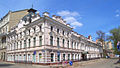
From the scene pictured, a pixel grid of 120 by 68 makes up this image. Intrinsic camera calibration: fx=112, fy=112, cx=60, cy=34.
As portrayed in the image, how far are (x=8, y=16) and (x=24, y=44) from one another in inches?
799

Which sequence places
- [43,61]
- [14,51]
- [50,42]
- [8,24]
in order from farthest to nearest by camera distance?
1. [8,24]
2. [14,51]
3. [50,42]
4. [43,61]

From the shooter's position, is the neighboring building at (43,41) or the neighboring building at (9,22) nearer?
the neighboring building at (43,41)

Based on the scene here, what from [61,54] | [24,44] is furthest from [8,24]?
[61,54]

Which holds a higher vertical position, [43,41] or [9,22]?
[9,22]

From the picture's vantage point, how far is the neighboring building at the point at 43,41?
23.2 metres

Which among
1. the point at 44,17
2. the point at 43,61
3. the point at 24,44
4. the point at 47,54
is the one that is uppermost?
the point at 44,17

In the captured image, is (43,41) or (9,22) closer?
(43,41)

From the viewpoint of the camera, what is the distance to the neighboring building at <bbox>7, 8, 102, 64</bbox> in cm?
2319

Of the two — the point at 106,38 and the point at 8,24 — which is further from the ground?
the point at 8,24

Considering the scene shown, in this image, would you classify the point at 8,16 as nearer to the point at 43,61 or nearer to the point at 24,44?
the point at 24,44

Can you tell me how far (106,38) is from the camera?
2222 inches

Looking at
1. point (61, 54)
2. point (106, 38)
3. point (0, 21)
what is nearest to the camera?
point (61, 54)

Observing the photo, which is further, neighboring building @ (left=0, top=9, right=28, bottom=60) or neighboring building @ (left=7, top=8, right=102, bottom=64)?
neighboring building @ (left=0, top=9, right=28, bottom=60)

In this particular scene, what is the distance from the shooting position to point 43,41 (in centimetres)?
2289
